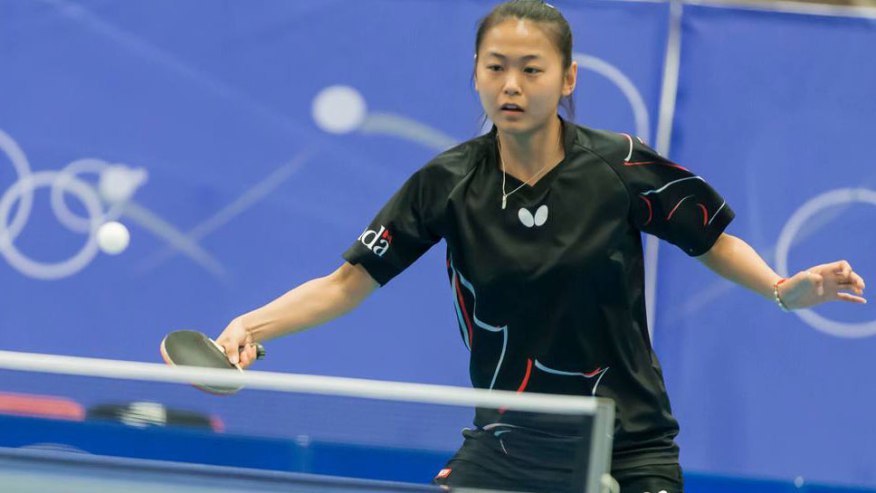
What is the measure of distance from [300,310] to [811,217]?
6.21 ft

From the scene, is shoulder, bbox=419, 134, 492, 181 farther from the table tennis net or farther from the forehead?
the table tennis net

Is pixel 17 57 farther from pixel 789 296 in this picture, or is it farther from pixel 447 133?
pixel 789 296

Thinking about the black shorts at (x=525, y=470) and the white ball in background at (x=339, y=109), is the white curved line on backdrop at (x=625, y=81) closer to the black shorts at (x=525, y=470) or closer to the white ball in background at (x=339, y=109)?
the white ball in background at (x=339, y=109)

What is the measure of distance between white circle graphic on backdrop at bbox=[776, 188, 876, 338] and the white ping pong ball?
1.96 meters

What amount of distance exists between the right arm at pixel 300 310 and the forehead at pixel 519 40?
533 mm

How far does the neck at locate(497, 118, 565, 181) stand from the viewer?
2625mm

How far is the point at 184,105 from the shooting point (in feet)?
13.5

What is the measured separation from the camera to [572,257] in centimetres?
254

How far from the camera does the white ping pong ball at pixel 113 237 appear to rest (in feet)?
13.3

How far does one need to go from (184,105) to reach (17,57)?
54 centimetres

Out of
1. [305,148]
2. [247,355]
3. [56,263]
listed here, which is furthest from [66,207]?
[247,355]

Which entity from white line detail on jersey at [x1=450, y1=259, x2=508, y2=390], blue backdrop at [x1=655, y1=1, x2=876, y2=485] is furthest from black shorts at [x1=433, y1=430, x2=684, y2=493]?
blue backdrop at [x1=655, y1=1, x2=876, y2=485]

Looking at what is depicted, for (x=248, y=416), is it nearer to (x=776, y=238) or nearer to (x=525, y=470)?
(x=525, y=470)

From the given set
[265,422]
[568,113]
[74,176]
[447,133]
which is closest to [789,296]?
[568,113]
